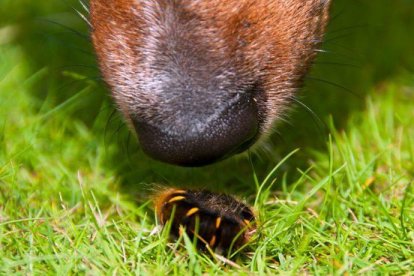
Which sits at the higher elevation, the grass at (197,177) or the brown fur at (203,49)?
the brown fur at (203,49)

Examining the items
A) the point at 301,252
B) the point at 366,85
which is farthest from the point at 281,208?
the point at 366,85

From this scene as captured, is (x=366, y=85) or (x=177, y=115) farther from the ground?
(x=177, y=115)

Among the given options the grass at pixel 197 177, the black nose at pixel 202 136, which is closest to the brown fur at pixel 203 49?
the black nose at pixel 202 136

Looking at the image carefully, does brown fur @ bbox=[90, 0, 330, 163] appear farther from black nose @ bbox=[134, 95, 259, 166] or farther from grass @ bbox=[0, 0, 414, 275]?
grass @ bbox=[0, 0, 414, 275]

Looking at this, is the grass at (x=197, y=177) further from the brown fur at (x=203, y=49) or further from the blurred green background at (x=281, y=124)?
the brown fur at (x=203, y=49)

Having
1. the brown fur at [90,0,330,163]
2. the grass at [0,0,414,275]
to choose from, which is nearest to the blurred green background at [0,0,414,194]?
the grass at [0,0,414,275]

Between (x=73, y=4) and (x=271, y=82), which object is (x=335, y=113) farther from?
(x=73, y=4)

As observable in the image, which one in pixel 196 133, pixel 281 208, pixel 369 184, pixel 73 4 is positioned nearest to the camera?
pixel 196 133

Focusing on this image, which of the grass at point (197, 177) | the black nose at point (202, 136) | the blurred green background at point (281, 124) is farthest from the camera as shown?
the blurred green background at point (281, 124)
